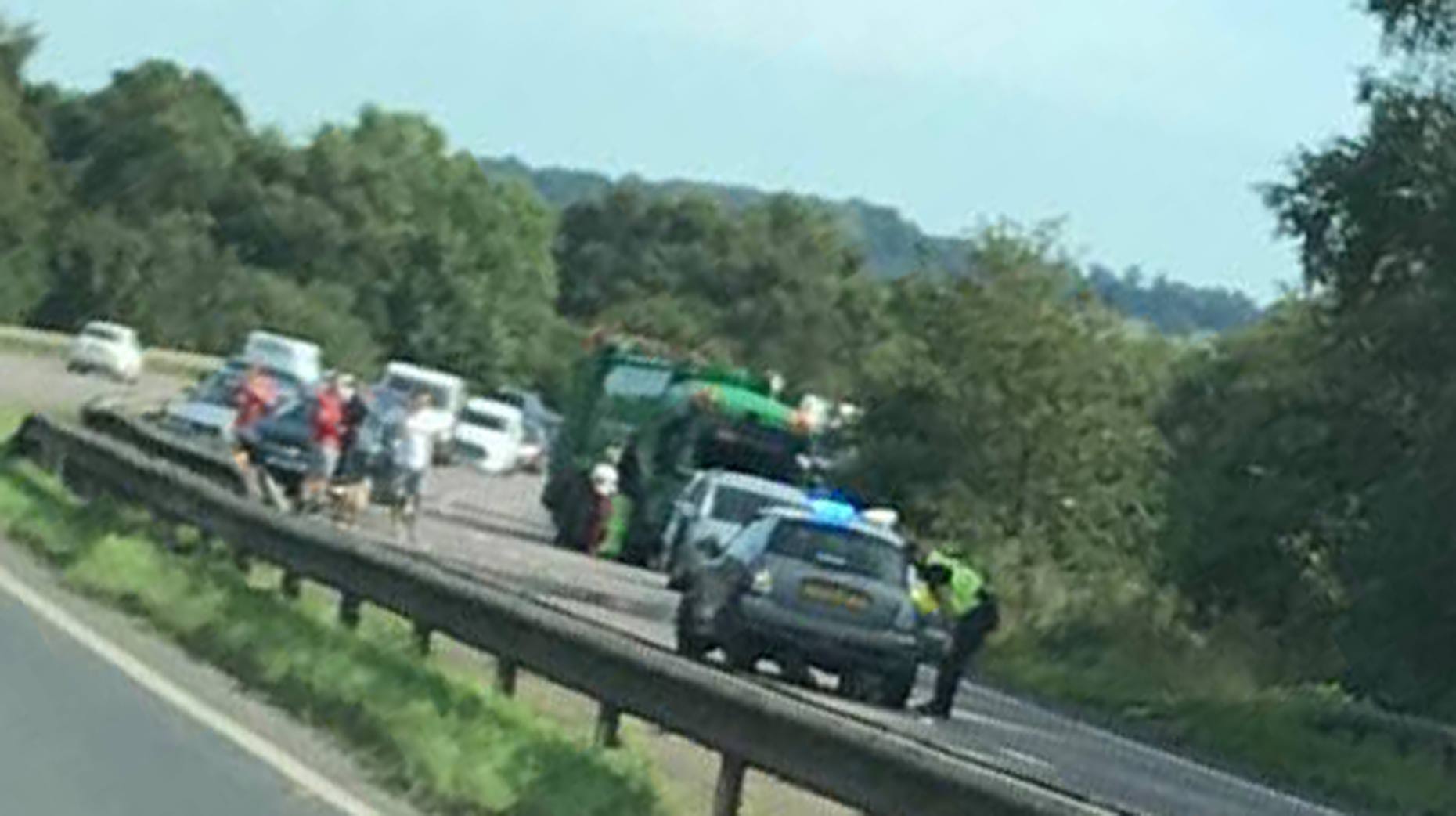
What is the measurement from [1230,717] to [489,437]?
5417cm

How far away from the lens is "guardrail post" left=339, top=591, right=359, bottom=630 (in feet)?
73.8

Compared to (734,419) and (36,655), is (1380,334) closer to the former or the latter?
(734,419)

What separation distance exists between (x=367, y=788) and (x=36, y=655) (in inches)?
202

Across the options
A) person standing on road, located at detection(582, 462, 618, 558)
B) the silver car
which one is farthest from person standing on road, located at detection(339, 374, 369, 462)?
person standing on road, located at detection(582, 462, 618, 558)

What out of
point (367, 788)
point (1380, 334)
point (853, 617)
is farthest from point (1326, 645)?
point (367, 788)

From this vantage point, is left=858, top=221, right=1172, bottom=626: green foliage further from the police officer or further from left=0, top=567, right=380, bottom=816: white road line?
left=0, top=567, right=380, bottom=816: white road line

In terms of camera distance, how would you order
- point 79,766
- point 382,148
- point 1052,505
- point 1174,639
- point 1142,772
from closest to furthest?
point 79,766
point 1142,772
point 1174,639
point 1052,505
point 382,148

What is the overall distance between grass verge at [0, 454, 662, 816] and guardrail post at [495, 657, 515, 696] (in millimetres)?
273

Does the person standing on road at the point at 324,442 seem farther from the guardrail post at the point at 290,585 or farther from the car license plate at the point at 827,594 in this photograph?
the guardrail post at the point at 290,585

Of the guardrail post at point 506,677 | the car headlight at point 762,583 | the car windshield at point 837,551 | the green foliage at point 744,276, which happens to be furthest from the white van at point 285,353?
the green foliage at point 744,276

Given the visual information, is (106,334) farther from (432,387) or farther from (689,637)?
(689,637)

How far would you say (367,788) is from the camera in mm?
15734

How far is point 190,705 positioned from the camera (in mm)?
18562

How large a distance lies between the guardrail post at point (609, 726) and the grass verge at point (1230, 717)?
42.4 feet
